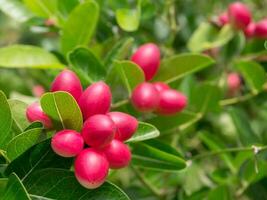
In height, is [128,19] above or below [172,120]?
above

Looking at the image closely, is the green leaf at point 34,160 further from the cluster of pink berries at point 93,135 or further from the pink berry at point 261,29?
the pink berry at point 261,29

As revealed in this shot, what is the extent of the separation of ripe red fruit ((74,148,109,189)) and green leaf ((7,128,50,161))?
9 centimetres

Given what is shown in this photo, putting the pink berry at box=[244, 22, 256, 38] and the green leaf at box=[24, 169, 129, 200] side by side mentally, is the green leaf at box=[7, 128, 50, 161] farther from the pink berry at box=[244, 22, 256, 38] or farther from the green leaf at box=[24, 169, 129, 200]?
the pink berry at box=[244, 22, 256, 38]

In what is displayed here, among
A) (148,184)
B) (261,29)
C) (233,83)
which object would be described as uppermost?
(261,29)

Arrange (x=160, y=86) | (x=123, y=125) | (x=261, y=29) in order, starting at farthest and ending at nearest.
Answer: (x=261, y=29), (x=160, y=86), (x=123, y=125)

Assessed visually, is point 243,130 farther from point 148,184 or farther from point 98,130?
point 98,130

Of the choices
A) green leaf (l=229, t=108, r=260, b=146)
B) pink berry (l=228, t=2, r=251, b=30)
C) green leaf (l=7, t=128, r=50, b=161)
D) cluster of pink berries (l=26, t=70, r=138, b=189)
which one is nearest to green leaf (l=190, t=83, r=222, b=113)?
green leaf (l=229, t=108, r=260, b=146)

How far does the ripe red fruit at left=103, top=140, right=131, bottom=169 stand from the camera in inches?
43.3

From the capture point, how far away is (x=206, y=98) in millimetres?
1756

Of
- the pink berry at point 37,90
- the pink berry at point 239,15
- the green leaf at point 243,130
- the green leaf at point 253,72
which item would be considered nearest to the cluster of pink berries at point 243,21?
the pink berry at point 239,15

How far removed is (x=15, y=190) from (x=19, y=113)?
0.71 feet

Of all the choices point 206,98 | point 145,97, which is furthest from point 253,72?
point 145,97

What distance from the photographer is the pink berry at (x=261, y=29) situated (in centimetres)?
177

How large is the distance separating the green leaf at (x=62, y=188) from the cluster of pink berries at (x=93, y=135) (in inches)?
1.2
